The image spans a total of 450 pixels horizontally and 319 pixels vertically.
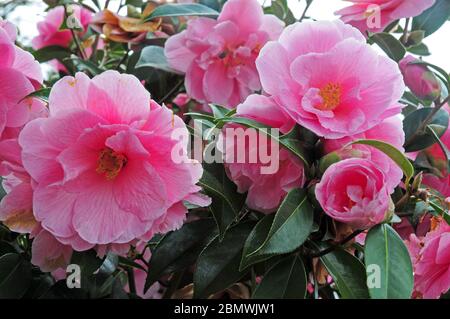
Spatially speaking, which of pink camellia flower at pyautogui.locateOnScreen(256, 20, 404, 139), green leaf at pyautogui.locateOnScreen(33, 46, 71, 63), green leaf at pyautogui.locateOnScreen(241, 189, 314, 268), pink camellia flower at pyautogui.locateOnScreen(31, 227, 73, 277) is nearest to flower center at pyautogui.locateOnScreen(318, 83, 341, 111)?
pink camellia flower at pyautogui.locateOnScreen(256, 20, 404, 139)

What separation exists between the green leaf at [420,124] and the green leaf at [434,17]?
0.15 m

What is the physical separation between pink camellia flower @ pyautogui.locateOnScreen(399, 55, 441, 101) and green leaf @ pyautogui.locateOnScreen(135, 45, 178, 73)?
13.9 inches

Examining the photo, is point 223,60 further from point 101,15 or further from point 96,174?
point 96,174

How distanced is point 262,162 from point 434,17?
0.47 meters

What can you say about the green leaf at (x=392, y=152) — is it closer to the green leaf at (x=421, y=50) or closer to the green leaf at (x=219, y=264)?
the green leaf at (x=219, y=264)

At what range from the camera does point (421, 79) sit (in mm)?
849

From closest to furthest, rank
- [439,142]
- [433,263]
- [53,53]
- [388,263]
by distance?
[388,263], [433,263], [439,142], [53,53]

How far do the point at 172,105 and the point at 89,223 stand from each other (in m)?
0.47

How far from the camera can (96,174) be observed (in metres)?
0.60

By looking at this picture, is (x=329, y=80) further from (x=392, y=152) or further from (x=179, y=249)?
(x=179, y=249)

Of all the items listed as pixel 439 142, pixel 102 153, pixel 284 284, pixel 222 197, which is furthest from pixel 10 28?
pixel 439 142

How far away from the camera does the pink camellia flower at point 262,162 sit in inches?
23.2

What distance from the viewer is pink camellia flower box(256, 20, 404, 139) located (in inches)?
22.7

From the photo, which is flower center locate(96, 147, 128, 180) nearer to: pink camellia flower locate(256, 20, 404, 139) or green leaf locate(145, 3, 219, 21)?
pink camellia flower locate(256, 20, 404, 139)
